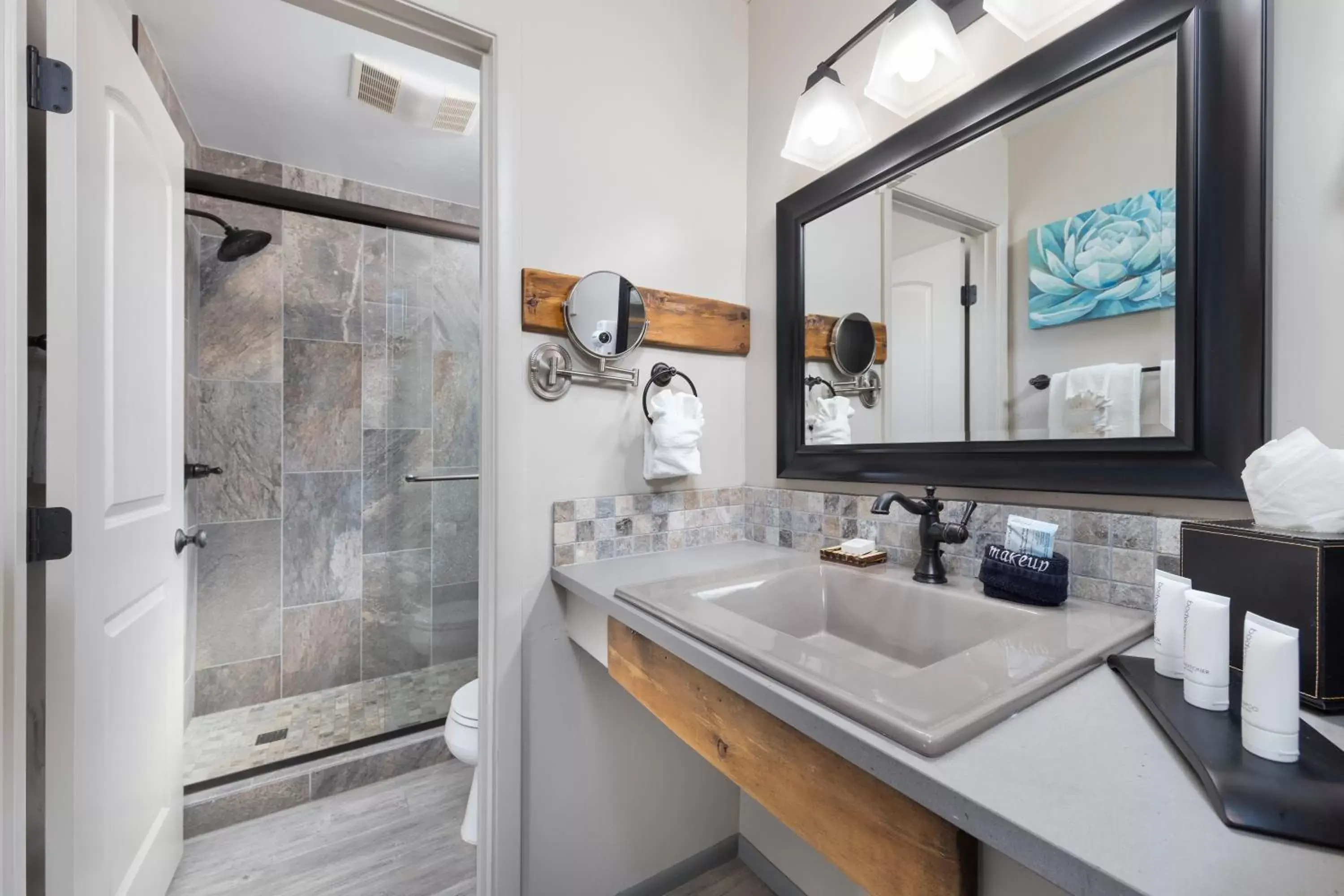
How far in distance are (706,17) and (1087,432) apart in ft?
4.78

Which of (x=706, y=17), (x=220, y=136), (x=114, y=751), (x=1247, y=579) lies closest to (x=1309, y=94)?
(x=1247, y=579)

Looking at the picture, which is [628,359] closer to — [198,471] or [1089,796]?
[1089,796]

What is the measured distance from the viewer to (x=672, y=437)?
124 centimetres

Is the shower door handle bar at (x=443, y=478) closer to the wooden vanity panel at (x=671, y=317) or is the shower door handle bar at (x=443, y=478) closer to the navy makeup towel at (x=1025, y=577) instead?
the wooden vanity panel at (x=671, y=317)

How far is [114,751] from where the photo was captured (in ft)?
3.37

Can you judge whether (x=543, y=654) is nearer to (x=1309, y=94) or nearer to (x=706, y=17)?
(x=1309, y=94)

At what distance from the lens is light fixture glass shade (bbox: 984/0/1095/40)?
2.83 ft

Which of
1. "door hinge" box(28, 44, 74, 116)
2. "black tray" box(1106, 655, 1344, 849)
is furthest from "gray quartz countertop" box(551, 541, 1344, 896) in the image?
"door hinge" box(28, 44, 74, 116)

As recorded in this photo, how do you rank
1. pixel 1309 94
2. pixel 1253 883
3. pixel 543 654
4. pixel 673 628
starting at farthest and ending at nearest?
pixel 543 654
pixel 673 628
pixel 1309 94
pixel 1253 883

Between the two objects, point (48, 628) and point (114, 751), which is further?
point (114, 751)

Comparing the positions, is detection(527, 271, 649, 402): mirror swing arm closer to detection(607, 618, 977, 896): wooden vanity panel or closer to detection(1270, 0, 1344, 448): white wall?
detection(607, 618, 977, 896): wooden vanity panel

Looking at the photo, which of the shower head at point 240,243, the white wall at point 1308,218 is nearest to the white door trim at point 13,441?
the shower head at point 240,243

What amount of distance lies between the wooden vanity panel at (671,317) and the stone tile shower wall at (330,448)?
3.97ft

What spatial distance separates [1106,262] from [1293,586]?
0.54m
